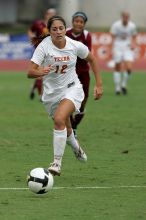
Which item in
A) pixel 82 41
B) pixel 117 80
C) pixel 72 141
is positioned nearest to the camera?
pixel 72 141

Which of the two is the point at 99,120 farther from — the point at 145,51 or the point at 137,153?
the point at 145,51

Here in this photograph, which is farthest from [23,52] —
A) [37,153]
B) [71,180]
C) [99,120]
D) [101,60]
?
[71,180]

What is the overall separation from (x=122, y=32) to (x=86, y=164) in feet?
44.3

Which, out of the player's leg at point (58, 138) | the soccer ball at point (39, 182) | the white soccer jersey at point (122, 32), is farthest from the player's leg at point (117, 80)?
the soccer ball at point (39, 182)

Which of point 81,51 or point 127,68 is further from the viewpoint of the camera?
point 127,68

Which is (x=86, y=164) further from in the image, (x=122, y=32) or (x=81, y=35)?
(x=122, y=32)

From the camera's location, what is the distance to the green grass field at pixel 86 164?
353 inches

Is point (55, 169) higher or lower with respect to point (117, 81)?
higher

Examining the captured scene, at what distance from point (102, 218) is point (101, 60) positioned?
2631cm

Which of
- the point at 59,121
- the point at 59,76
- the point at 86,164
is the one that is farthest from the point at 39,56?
the point at 86,164

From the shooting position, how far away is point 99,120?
17859 millimetres

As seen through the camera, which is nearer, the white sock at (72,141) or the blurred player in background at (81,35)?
the white sock at (72,141)

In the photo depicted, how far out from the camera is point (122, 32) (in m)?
25.2

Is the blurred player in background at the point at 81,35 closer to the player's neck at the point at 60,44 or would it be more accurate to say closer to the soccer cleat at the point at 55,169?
the player's neck at the point at 60,44
